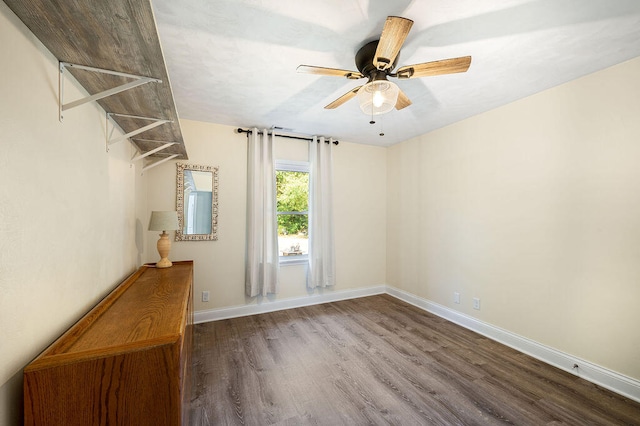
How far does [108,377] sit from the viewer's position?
95 cm

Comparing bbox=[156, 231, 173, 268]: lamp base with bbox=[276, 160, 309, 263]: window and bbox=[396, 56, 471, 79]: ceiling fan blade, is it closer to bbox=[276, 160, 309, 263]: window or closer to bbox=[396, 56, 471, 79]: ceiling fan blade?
bbox=[276, 160, 309, 263]: window

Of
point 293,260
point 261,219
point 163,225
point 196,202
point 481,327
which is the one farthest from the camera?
A: point 293,260

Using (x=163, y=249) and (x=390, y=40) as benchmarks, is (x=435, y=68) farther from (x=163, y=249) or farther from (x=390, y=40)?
(x=163, y=249)

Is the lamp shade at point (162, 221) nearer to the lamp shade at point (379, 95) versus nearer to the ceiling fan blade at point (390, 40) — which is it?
the lamp shade at point (379, 95)

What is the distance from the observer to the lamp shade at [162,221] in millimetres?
2496

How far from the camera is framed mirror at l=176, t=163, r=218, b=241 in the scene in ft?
10.3

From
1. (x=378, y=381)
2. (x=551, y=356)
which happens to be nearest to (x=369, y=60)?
(x=378, y=381)

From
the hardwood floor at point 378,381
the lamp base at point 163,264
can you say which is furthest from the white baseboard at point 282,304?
the lamp base at point 163,264

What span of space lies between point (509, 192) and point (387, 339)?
2.04 metres

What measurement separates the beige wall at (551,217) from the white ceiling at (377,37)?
308mm

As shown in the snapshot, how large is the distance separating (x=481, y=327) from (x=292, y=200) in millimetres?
2870

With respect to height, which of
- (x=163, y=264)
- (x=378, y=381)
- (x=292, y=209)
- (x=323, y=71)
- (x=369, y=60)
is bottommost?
(x=378, y=381)

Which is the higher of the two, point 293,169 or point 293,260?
point 293,169

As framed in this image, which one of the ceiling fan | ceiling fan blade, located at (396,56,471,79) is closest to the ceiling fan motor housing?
the ceiling fan
